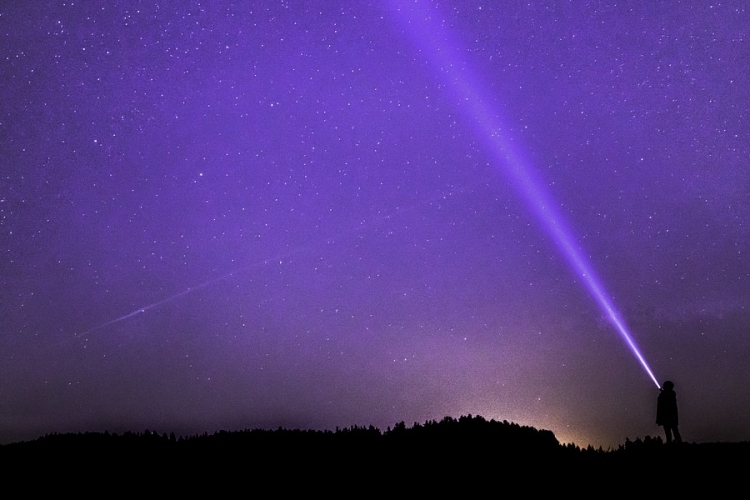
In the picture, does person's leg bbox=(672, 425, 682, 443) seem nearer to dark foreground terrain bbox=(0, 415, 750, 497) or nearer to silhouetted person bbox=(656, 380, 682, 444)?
silhouetted person bbox=(656, 380, 682, 444)

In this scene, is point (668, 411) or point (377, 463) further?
point (668, 411)

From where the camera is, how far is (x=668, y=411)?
12.8 metres

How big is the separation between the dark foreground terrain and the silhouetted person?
1196mm

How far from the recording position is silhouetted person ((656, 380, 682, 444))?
41.8 feet

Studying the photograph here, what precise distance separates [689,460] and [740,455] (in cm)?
103

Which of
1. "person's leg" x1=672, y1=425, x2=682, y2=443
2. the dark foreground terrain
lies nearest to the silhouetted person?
"person's leg" x1=672, y1=425, x2=682, y2=443

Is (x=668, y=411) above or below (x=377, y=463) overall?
above

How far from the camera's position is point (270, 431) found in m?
14.7

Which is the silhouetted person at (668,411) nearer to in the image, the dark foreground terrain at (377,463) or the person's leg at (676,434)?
the person's leg at (676,434)

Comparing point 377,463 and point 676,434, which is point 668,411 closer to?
point 676,434

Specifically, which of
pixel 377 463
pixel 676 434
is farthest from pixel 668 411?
pixel 377 463

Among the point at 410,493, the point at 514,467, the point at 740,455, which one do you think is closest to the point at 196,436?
the point at 410,493

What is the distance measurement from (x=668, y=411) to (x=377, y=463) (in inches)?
279

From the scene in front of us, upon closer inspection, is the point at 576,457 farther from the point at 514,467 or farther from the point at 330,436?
the point at 330,436
